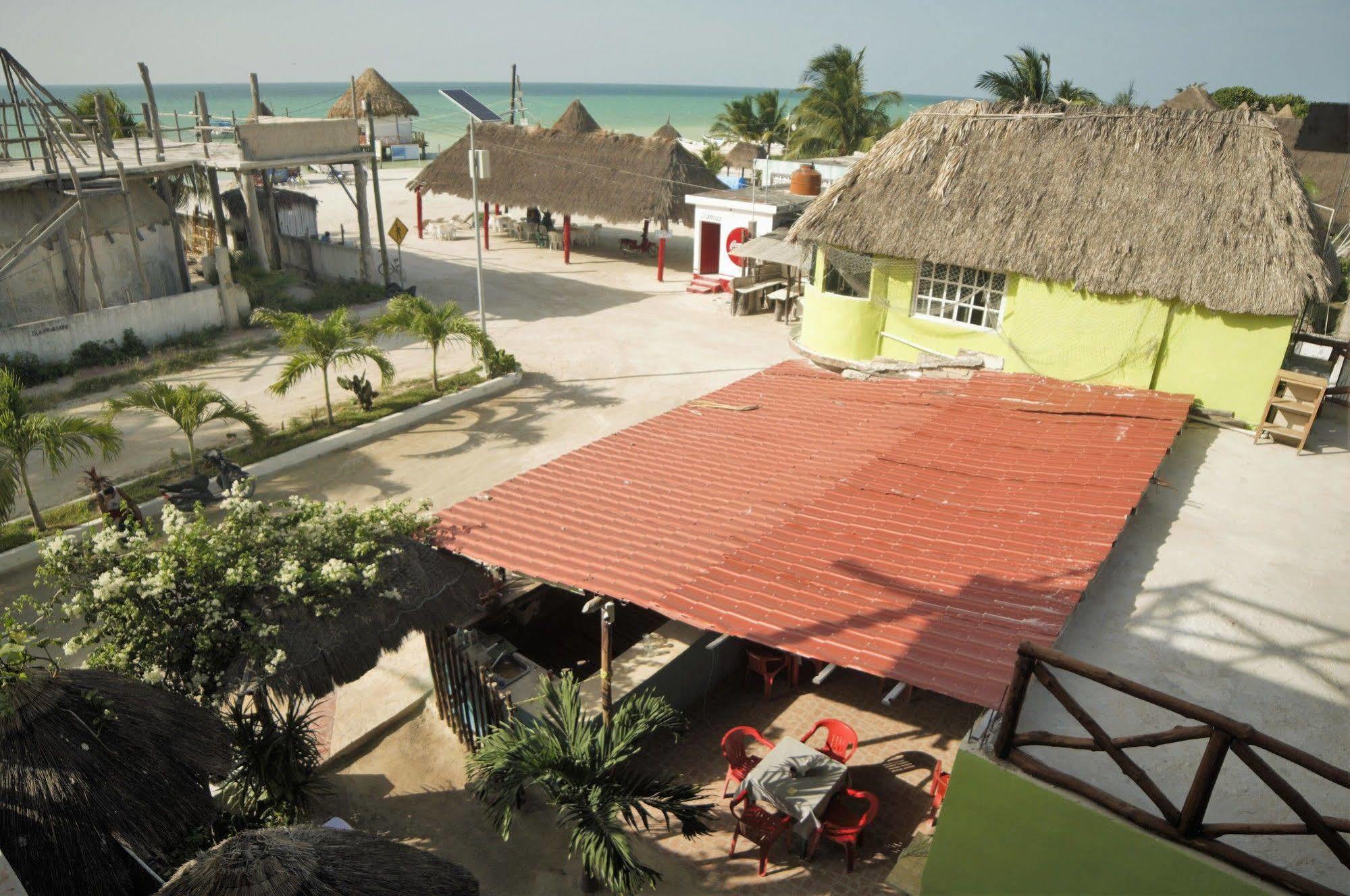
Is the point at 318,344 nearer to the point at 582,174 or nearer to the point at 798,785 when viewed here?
the point at 798,785

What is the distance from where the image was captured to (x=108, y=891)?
17.5 ft

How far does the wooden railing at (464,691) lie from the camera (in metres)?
7.59

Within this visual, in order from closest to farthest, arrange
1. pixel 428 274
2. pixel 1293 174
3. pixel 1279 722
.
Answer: pixel 1279 722
pixel 1293 174
pixel 428 274

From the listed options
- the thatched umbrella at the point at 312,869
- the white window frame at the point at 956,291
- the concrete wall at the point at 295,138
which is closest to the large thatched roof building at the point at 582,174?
the concrete wall at the point at 295,138

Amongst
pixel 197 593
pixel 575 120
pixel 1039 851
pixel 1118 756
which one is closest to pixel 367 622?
pixel 197 593

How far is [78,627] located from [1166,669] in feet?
35.9

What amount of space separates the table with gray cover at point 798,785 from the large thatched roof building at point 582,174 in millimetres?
21120

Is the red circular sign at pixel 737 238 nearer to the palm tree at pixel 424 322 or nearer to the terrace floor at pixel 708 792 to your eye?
the palm tree at pixel 424 322

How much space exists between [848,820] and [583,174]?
24.1 meters

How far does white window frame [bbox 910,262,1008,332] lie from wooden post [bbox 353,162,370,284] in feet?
50.5

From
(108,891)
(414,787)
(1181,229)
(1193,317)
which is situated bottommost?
(414,787)

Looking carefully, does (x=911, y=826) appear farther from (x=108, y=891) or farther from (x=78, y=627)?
(x=78, y=627)

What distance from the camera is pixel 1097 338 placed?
486 inches

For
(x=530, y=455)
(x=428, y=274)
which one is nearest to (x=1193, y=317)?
(x=530, y=455)
